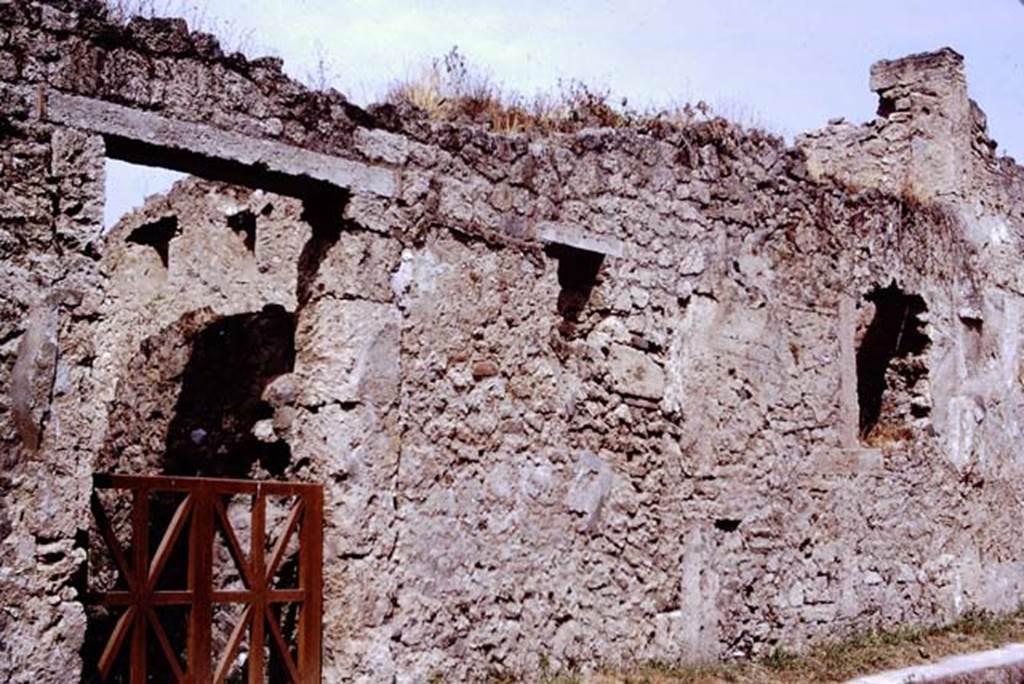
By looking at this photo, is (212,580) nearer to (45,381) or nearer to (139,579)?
(139,579)

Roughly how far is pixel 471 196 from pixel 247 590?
223cm

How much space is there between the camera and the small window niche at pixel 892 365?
10203 millimetres

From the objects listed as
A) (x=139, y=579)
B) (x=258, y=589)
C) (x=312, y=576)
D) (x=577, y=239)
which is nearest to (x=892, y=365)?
(x=577, y=239)

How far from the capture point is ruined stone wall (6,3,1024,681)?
623 cm

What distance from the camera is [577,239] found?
7555 mm

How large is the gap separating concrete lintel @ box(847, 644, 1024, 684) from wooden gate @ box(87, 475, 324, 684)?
133 inches

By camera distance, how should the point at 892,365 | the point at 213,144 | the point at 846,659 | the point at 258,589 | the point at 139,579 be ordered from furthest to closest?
the point at 892,365
the point at 846,659
the point at 258,589
the point at 213,144
the point at 139,579

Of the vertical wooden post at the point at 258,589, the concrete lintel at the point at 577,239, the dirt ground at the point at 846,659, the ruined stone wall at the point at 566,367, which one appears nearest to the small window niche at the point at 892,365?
the ruined stone wall at the point at 566,367

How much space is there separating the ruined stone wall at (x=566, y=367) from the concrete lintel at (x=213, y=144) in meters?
0.07

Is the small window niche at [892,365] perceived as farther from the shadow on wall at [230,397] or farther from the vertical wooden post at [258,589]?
the vertical wooden post at [258,589]

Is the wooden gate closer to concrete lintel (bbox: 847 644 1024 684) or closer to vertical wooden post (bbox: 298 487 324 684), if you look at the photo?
vertical wooden post (bbox: 298 487 324 684)

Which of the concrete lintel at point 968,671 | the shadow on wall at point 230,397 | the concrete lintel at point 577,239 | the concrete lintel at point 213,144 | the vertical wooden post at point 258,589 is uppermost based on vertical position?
the concrete lintel at point 213,144

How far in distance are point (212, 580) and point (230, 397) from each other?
4.26 ft

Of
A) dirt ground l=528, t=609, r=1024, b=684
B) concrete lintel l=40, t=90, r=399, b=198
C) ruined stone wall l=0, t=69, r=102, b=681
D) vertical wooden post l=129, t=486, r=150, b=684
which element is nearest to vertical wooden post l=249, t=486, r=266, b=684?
vertical wooden post l=129, t=486, r=150, b=684
